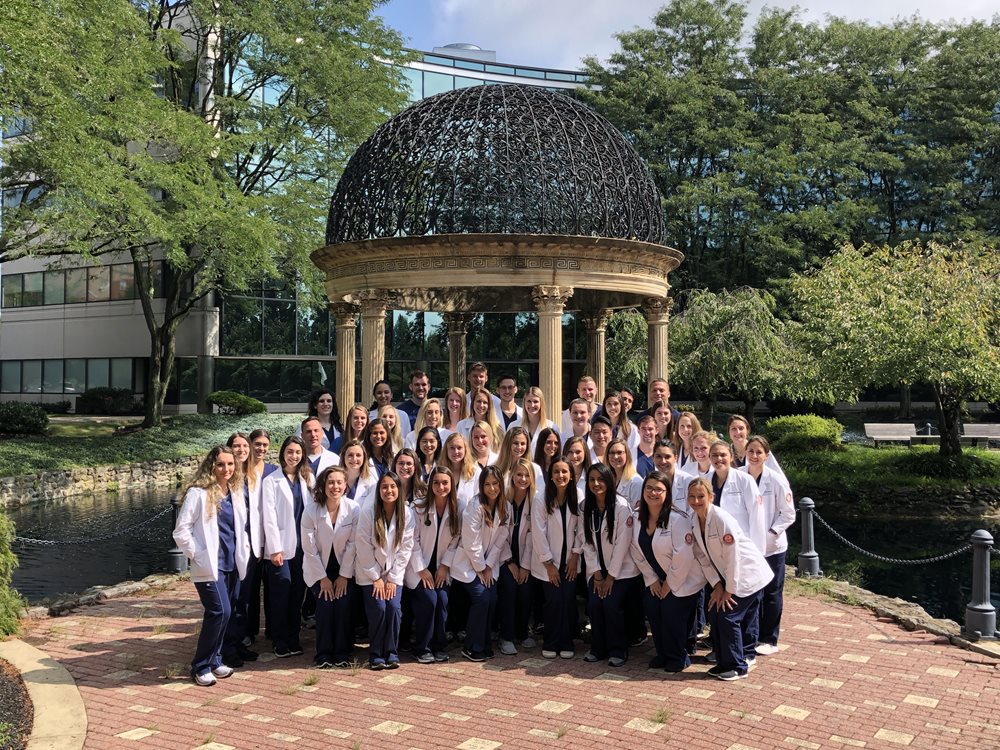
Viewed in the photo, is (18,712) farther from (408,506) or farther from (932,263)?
(932,263)

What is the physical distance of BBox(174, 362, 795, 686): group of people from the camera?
723 centimetres

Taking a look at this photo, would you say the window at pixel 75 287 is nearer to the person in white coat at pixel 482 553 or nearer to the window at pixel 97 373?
the window at pixel 97 373

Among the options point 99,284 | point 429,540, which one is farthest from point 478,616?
point 99,284

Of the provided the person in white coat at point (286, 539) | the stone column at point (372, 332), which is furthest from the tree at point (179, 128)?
the person in white coat at point (286, 539)

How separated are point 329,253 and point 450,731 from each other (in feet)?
32.1

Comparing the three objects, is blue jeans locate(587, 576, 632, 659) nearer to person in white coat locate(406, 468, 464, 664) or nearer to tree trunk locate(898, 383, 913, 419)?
person in white coat locate(406, 468, 464, 664)

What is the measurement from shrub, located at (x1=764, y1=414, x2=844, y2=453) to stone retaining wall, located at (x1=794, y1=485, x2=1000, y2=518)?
353cm

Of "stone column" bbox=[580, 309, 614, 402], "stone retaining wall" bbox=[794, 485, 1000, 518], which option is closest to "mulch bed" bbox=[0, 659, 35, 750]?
"stone column" bbox=[580, 309, 614, 402]

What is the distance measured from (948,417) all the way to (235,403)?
956 inches

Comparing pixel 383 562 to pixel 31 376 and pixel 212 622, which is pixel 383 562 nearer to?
pixel 212 622

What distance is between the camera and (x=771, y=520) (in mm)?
8055

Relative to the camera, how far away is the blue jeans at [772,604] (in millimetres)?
8000

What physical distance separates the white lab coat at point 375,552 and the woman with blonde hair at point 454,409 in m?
2.54

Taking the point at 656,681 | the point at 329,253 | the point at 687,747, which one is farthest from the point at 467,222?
the point at 687,747
